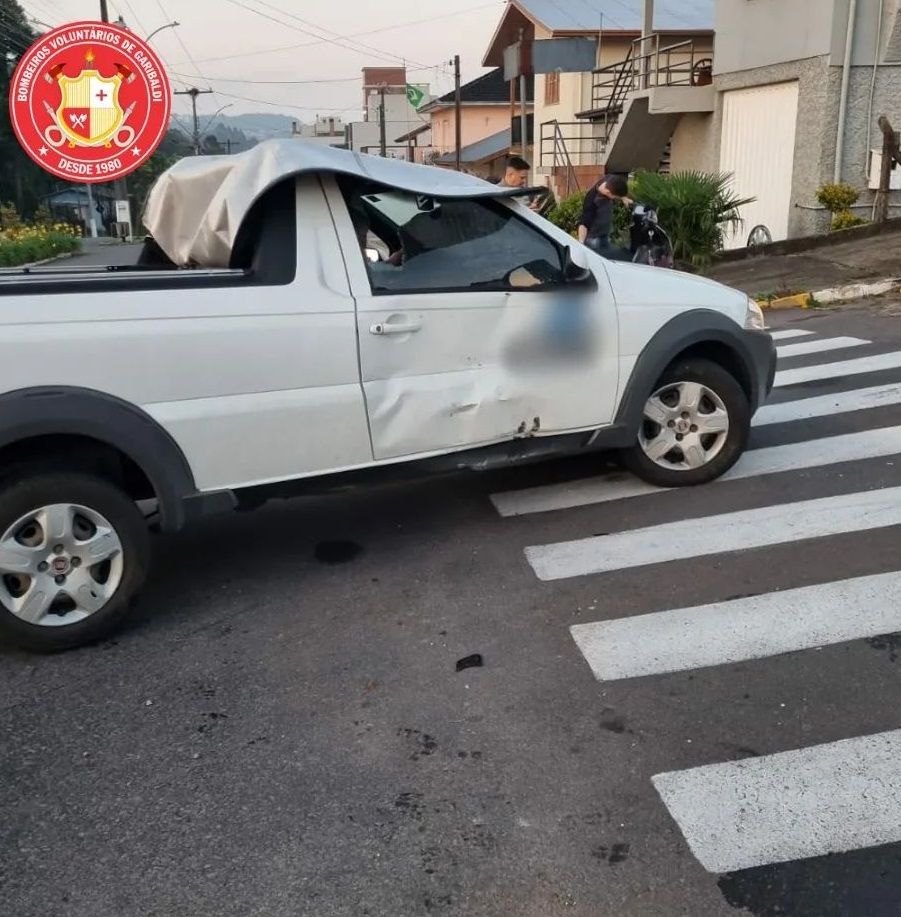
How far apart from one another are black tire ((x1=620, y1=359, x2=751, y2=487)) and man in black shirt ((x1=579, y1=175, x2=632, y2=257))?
192 inches

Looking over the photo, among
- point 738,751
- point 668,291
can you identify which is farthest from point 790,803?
point 668,291

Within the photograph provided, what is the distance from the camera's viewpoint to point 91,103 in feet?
25.7

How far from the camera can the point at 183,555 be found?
555 centimetres

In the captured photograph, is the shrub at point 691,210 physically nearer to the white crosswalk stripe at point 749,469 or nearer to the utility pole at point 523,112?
the white crosswalk stripe at point 749,469

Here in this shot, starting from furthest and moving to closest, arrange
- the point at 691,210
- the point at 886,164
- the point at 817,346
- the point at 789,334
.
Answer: the point at 886,164, the point at 691,210, the point at 789,334, the point at 817,346

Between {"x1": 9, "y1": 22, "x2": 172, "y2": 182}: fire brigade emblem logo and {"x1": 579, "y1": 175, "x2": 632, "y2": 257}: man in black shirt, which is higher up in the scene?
{"x1": 9, "y1": 22, "x2": 172, "y2": 182}: fire brigade emblem logo

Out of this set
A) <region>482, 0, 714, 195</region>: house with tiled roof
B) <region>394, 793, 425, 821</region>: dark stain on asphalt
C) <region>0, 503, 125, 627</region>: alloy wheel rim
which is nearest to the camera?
<region>394, 793, 425, 821</region>: dark stain on asphalt

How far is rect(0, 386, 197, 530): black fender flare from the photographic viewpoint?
4.05 metres

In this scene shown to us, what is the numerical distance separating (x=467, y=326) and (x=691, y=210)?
35.9 feet

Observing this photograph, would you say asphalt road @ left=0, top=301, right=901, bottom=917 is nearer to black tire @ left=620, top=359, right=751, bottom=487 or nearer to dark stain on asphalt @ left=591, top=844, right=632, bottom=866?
dark stain on asphalt @ left=591, top=844, right=632, bottom=866

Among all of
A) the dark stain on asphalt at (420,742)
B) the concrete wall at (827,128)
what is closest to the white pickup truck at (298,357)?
the dark stain on asphalt at (420,742)

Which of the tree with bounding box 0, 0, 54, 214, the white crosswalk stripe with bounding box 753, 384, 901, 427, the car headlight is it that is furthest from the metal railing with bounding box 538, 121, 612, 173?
the tree with bounding box 0, 0, 54, 214

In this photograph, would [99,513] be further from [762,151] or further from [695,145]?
[695,145]

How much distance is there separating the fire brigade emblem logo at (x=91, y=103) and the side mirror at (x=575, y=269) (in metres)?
4.08
